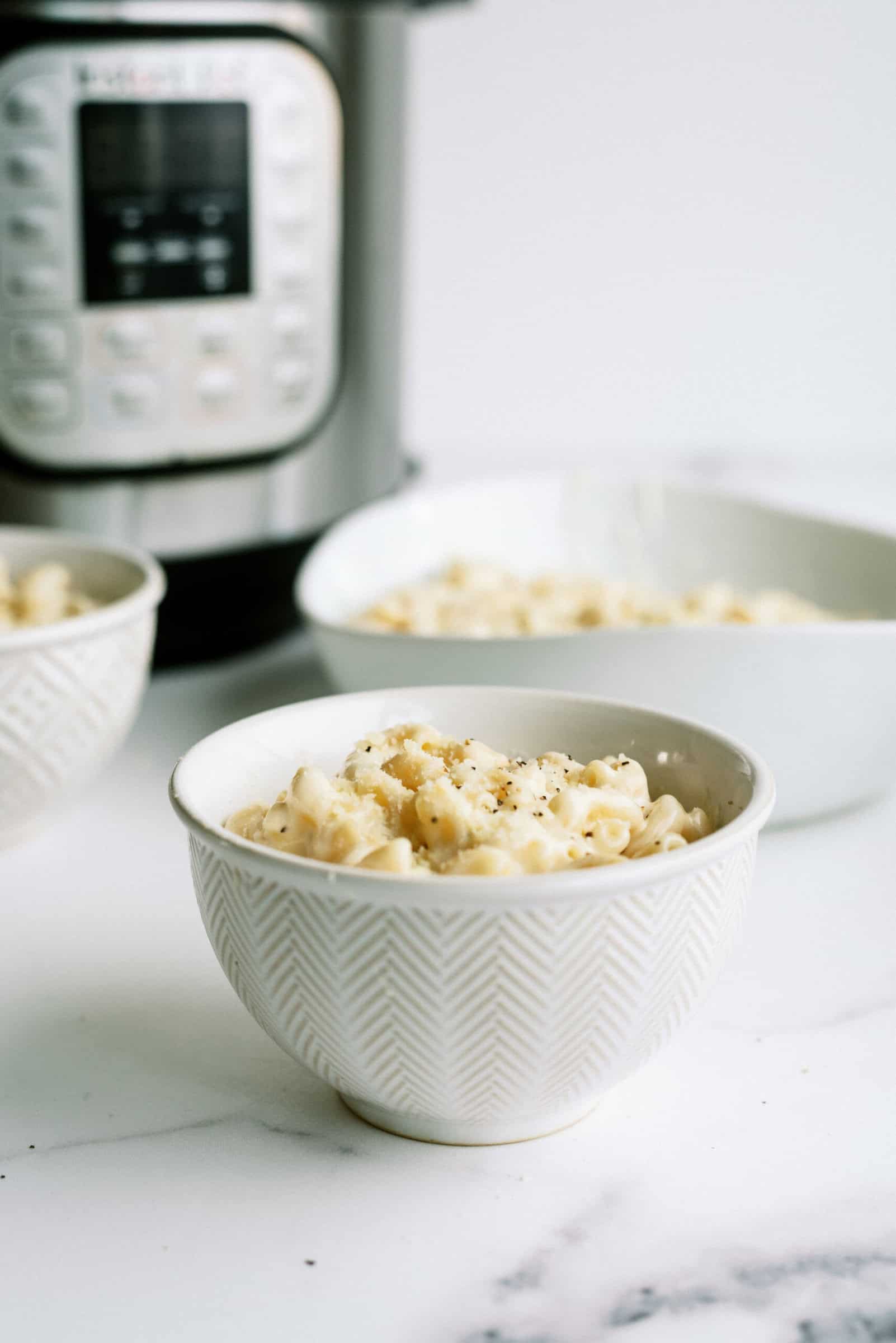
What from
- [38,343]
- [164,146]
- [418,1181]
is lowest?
[418,1181]

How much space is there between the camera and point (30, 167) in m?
0.87

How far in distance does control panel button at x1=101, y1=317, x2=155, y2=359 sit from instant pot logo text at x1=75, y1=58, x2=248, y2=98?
0.13 metres

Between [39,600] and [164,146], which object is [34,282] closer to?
[164,146]

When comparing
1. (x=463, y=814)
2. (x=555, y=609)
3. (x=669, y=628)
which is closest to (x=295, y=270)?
(x=555, y=609)

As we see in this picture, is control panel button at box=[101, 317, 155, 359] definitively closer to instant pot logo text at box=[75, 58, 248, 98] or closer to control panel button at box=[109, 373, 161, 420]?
control panel button at box=[109, 373, 161, 420]

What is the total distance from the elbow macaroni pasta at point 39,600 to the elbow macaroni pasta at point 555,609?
16cm

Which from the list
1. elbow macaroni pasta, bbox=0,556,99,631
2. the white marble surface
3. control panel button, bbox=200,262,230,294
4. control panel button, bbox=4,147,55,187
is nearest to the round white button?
control panel button, bbox=4,147,55,187

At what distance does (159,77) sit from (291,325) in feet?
0.55

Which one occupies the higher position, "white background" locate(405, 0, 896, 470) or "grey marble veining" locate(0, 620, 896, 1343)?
"white background" locate(405, 0, 896, 470)

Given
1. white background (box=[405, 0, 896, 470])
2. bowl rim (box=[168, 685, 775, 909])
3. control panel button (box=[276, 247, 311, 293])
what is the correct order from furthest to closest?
white background (box=[405, 0, 896, 470]) < control panel button (box=[276, 247, 311, 293]) < bowl rim (box=[168, 685, 775, 909])

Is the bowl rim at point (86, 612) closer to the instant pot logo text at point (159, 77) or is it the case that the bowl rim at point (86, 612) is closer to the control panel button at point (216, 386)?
the control panel button at point (216, 386)

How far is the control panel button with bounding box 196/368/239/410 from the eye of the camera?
0.95 meters

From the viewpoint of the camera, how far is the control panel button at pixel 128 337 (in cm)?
92

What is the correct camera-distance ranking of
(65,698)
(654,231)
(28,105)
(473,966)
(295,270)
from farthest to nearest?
1. (654,231)
2. (295,270)
3. (28,105)
4. (65,698)
5. (473,966)
